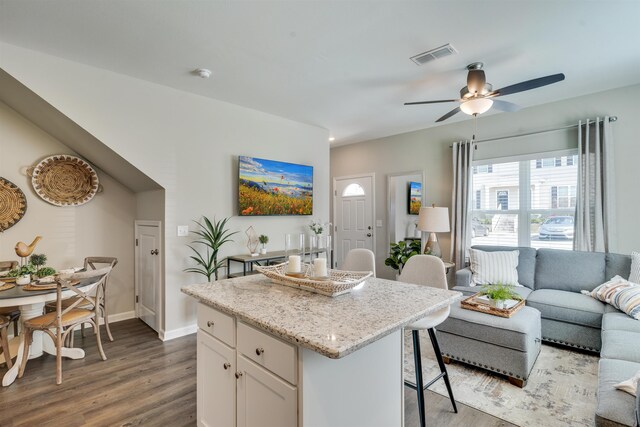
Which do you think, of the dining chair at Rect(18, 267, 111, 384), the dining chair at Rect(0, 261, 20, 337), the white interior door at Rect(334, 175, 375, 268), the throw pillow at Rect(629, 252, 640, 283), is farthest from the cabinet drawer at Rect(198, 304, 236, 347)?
the white interior door at Rect(334, 175, 375, 268)

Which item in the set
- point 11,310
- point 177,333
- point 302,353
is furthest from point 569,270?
point 11,310

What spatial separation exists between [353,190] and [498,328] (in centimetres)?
401

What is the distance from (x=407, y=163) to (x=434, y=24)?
3.13 m

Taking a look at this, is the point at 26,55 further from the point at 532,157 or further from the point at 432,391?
the point at 532,157

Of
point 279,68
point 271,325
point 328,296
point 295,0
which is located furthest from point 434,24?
point 271,325

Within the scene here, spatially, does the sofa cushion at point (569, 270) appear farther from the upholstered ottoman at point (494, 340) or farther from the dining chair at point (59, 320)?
the dining chair at point (59, 320)

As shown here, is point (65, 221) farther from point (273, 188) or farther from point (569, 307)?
point (569, 307)

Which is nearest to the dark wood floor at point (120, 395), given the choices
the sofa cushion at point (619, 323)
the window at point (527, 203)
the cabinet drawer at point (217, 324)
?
the cabinet drawer at point (217, 324)

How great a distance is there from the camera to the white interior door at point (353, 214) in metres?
5.87

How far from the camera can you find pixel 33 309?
8.86 feet

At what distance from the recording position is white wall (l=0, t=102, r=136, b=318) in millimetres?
3166

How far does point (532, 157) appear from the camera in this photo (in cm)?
406

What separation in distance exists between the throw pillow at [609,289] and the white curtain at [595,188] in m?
0.55

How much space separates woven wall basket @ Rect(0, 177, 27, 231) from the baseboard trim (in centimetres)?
183
